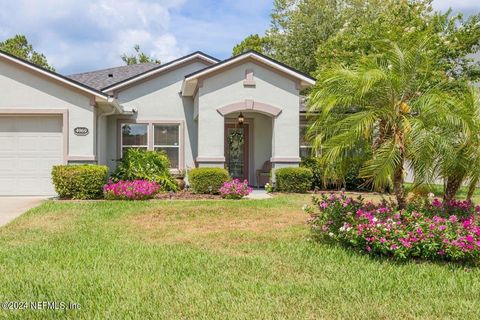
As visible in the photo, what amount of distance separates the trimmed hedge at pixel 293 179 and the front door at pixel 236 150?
3299mm

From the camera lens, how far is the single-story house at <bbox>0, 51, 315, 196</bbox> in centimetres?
1332

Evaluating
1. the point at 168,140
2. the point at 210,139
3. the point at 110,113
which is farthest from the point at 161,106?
the point at 210,139

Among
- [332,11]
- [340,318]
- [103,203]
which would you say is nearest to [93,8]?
[103,203]

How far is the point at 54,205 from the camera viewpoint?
10938 mm

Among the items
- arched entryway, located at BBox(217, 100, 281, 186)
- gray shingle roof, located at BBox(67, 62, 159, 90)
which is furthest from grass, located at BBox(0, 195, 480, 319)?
gray shingle roof, located at BBox(67, 62, 159, 90)

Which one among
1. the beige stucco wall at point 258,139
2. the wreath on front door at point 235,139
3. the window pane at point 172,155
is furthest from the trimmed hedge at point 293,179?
the window pane at point 172,155

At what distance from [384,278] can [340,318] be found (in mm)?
1470

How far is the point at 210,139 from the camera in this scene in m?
14.2

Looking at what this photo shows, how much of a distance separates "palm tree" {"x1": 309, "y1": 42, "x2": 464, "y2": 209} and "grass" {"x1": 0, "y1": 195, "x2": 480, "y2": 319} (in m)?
1.45

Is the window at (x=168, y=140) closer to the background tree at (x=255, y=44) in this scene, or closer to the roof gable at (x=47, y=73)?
the roof gable at (x=47, y=73)

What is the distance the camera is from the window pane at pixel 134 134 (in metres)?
16.4

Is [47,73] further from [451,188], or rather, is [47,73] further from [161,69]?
[451,188]

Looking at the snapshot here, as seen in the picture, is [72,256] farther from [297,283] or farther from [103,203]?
[103,203]

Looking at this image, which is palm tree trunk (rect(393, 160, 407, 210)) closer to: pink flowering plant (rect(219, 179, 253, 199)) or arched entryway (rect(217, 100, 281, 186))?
Result: pink flowering plant (rect(219, 179, 253, 199))
